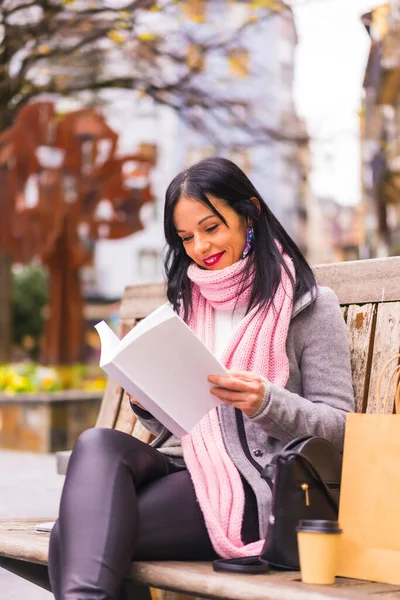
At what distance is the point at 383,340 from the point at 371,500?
2.87ft

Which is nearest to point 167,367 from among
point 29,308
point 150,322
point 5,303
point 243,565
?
point 150,322

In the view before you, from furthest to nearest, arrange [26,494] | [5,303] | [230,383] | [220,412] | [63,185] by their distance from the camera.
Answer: [5,303], [63,185], [26,494], [220,412], [230,383]

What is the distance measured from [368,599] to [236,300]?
1.06 metres

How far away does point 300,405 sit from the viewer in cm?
257

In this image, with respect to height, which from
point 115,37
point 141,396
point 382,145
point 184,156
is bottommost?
point 184,156

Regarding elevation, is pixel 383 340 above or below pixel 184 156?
above

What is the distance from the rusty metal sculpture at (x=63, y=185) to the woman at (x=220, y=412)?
321 inches

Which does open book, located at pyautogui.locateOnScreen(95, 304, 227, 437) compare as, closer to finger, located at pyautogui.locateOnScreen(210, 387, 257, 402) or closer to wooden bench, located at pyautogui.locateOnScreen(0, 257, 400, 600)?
finger, located at pyautogui.locateOnScreen(210, 387, 257, 402)

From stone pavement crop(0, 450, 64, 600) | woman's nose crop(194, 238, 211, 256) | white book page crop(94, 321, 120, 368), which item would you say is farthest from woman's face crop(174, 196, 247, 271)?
stone pavement crop(0, 450, 64, 600)

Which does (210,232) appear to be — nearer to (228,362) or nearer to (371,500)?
(228,362)

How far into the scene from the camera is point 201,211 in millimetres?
2859

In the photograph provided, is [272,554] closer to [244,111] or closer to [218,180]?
[218,180]

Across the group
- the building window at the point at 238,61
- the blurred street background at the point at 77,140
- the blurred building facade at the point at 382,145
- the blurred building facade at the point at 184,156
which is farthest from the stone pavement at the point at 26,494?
the blurred building facade at the point at 184,156

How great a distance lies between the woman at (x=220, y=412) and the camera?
7.79 feet
